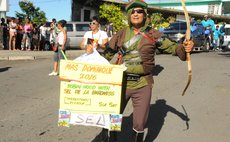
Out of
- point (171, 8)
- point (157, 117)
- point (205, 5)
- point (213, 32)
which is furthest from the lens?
point (205, 5)

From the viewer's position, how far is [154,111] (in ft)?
22.3

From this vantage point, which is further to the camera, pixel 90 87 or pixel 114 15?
pixel 114 15

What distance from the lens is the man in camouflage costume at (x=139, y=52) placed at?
416 centimetres

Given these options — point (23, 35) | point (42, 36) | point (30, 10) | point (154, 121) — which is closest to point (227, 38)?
point (42, 36)

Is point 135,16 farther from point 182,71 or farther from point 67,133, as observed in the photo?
point 182,71

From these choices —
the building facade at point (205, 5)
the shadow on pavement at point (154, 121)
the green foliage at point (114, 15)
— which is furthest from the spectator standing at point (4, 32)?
the building facade at point (205, 5)

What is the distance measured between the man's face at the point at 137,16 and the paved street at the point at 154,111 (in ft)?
6.16

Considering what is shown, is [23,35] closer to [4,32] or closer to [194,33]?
[4,32]

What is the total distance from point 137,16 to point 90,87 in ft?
3.22

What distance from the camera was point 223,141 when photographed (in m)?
5.31

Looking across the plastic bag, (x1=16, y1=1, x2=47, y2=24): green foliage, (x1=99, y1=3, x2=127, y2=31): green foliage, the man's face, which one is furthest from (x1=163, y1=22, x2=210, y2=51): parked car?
(x1=16, y1=1, x2=47, y2=24): green foliage

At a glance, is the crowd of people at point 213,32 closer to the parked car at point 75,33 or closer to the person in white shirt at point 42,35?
the parked car at point 75,33

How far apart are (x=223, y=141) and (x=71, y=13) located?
87.3 ft

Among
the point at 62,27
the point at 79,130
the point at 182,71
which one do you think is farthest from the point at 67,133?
the point at 182,71
